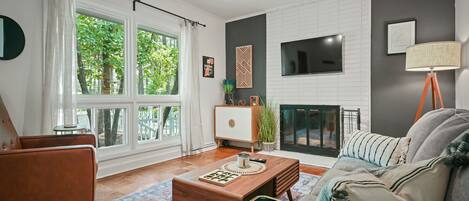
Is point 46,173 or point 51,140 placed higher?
point 51,140

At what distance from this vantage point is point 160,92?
11.9ft

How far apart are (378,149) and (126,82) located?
2949 millimetres

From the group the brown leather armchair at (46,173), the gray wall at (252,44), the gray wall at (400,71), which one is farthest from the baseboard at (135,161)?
the gray wall at (400,71)

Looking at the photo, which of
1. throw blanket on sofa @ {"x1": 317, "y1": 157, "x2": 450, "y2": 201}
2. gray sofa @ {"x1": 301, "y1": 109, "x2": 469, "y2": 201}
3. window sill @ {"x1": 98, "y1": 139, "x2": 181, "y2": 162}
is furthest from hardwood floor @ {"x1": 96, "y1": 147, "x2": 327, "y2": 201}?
throw blanket on sofa @ {"x1": 317, "y1": 157, "x2": 450, "y2": 201}

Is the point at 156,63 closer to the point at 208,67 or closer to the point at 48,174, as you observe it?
the point at 208,67

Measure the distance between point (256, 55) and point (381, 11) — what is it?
2008 mm

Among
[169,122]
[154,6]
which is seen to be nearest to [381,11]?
[154,6]

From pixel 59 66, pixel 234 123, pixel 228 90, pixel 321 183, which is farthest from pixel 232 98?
pixel 321 183

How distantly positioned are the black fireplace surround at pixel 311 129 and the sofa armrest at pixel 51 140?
2.95 m

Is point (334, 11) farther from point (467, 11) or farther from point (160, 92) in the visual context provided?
point (160, 92)

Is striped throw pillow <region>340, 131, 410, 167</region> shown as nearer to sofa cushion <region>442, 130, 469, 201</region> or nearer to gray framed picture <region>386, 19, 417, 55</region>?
sofa cushion <region>442, 130, 469, 201</region>

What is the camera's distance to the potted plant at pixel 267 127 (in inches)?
155

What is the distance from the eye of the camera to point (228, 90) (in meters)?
4.49

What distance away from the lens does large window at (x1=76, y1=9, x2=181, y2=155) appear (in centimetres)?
283
